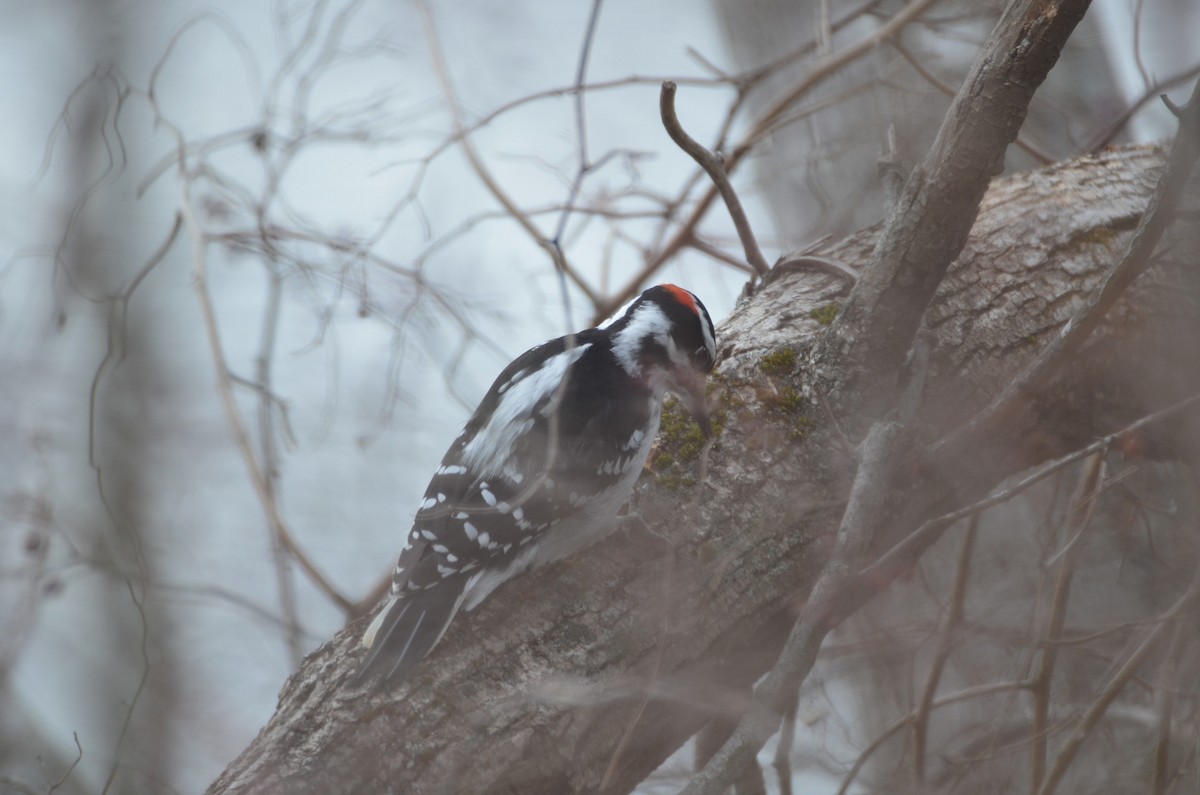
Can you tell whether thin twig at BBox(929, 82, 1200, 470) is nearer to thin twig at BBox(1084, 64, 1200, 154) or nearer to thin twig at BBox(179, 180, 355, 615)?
thin twig at BBox(1084, 64, 1200, 154)

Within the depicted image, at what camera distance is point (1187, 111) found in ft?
5.25

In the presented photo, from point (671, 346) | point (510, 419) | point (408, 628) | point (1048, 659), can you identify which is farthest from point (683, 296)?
point (1048, 659)

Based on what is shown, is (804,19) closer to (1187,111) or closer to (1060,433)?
(1060,433)

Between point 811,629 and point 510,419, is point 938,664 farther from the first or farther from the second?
point 510,419

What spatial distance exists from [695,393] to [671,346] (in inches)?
7.3

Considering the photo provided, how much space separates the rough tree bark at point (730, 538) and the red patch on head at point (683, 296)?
0.18 meters

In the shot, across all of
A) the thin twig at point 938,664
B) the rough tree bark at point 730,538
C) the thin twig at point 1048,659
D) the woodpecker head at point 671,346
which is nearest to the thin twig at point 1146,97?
the rough tree bark at point 730,538

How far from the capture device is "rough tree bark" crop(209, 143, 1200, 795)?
1.80 meters

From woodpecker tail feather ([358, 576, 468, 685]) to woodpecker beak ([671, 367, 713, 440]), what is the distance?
762 millimetres

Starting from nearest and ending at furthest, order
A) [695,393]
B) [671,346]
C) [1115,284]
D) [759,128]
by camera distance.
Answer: [1115,284] → [695,393] → [671,346] → [759,128]

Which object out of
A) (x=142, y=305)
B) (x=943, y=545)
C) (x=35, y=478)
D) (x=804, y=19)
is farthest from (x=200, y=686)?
(x=804, y=19)

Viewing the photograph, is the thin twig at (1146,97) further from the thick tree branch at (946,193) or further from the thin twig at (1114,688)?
the thin twig at (1114,688)

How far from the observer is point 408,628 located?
1.92 meters

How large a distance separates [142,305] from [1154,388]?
3212mm
